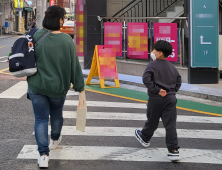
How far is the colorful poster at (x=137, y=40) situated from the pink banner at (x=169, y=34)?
0.50 meters

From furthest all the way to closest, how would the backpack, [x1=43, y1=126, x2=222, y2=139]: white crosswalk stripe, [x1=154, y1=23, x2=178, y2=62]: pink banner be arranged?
[x1=154, y1=23, x2=178, y2=62]: pink banner → [x1=43, y1=126, x2=222, y2=139]: white crosswalk stripe → the backpack

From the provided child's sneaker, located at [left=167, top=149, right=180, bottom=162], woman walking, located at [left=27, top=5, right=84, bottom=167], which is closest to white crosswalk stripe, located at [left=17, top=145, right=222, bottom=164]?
child's sneaker, located at [left=167, top=149, right=180, bottom=162]

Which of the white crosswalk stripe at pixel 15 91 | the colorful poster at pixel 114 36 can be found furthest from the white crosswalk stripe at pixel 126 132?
the colorful poster at pixel 114 36

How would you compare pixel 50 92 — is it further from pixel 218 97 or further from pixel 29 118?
pixel 218 97

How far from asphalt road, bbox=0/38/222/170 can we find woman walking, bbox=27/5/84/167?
1.61ft

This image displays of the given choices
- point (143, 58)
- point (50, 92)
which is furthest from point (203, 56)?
point (50, 92)

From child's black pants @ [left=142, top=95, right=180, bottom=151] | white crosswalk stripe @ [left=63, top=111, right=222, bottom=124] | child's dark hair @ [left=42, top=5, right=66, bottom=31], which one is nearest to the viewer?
child's dark hair @ [left=42, top=5, right=66, bottom=31]

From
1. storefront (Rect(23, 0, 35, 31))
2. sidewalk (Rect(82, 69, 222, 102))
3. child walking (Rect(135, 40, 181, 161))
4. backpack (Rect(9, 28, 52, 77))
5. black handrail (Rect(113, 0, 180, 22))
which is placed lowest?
sidewalk (Rect(82, 69, 222, 102))

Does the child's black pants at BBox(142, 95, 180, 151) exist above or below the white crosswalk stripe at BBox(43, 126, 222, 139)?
above

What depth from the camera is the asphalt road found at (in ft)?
14.7

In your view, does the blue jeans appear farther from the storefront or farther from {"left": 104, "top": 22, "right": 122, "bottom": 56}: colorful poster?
the storefront

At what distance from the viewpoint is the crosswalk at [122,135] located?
15.5 feet

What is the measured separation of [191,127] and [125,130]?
111 centimetres

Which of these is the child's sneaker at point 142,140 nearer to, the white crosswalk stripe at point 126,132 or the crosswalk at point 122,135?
the crosswalk at point 122,135
